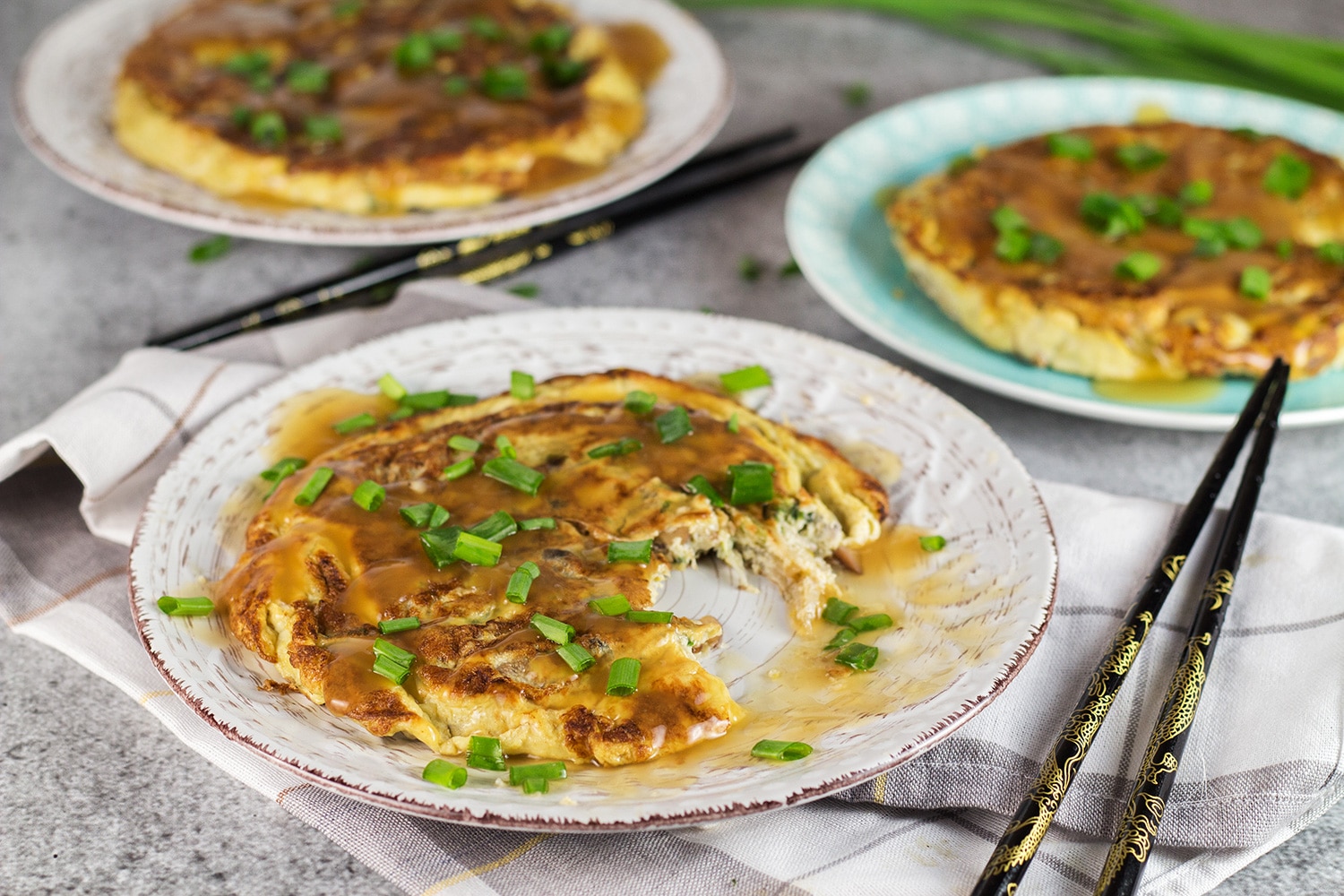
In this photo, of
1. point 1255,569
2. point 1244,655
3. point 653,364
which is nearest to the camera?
point 1244,655

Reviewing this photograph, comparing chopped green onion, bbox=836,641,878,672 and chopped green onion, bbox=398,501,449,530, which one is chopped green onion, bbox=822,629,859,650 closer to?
chopped green onion, bbox=836,641,878,672

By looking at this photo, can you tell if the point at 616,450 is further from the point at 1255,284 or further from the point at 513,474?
the point at 1255,284

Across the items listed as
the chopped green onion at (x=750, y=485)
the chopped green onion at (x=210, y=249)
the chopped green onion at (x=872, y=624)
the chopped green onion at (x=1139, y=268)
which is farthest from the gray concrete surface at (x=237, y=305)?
the chopped green onion at (x=750, y=485)

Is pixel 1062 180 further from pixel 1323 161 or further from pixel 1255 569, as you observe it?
pixel 1255 569

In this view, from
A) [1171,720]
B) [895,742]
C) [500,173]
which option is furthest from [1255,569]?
[500,173]

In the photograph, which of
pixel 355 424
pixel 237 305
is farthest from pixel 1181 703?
pixel 237 305

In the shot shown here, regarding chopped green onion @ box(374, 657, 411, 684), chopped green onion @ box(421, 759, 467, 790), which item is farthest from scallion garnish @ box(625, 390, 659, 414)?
chopped green onion @ box(421, 759, 467, 790)
